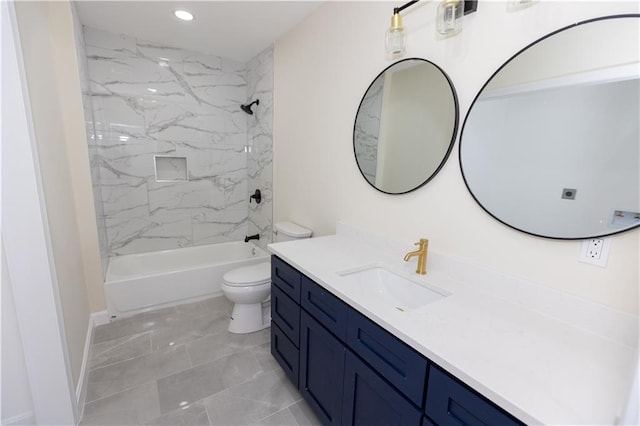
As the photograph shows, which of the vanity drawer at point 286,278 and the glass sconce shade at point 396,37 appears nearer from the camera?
the glass sconce shade at point 396,37

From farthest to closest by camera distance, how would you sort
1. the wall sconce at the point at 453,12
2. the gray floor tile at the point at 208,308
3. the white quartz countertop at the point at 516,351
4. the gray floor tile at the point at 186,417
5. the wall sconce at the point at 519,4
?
the gray floor tile at the point at 208,308 < the gray floor tile at the point at 186,417 < the wall sconce at the point at 453,12 < the wall sconce at the point at 519,4 < the white quartz countertop at the point at 516,351

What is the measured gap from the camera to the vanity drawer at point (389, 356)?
2.93 feet

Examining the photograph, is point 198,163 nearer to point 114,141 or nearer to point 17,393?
point 114,141

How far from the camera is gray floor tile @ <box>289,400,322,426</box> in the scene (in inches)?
60.4

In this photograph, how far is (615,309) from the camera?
92cm

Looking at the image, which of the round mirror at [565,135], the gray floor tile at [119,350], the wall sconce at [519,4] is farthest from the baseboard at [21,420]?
the wall sconce at [519,4]

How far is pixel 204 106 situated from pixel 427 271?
2984 mm

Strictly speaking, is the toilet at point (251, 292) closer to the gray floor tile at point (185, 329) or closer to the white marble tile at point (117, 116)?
the gray floor tile at point (185, 329)

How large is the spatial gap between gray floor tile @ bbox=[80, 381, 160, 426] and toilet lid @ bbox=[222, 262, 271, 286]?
80 centimetres

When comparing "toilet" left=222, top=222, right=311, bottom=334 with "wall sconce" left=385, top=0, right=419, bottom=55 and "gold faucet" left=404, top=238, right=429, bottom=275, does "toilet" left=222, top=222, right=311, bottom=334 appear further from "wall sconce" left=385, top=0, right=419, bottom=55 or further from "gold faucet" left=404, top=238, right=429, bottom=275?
"wall sconce" left=385, top=0, right=419, bottom=55

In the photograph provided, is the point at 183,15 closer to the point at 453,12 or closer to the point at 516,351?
the point at 453,12

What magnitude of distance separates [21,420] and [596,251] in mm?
2619

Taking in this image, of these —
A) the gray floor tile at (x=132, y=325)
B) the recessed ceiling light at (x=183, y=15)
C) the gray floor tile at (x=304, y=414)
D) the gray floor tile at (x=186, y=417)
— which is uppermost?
the recessed ceiling light at (x=183, y=15)

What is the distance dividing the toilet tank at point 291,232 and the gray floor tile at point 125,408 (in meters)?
1.32
